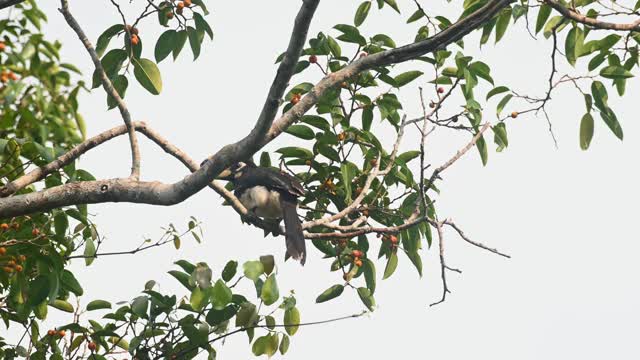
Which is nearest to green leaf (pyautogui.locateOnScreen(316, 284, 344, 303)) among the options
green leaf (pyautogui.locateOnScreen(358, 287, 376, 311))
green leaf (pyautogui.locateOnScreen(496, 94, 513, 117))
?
green leaf (pyautogui.locateOnScreen(358, 287, 376, 311))

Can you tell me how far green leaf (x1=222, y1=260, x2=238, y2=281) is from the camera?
460 cm

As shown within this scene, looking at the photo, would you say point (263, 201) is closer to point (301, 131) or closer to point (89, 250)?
point (301, 131)

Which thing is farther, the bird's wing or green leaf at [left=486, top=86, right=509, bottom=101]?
the bird's wing

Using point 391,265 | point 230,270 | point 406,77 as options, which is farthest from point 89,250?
point 406,77

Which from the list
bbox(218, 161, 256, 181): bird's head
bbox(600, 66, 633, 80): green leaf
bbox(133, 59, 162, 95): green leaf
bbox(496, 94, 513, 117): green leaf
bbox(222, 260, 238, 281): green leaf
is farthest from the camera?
bbox(218, 161, 256, 181): bird's head

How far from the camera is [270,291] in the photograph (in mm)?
4398

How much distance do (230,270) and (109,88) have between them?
1.16 metres

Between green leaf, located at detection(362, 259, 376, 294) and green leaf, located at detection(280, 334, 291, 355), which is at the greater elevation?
green leaf, located at detection(362, 259, 376, 294)

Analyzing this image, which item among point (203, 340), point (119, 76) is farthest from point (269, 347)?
point (119, 76)

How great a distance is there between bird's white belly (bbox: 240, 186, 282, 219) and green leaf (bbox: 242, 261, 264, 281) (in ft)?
5.40

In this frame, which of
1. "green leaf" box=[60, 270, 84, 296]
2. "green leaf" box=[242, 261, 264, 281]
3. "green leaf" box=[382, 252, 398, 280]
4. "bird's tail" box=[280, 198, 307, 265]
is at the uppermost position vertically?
"bird's tail" box=[280, 198, 307, 265]

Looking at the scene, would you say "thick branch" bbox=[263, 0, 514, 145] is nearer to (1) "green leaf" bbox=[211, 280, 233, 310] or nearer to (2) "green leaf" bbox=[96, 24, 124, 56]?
(1) "green leaf" bbox=[211, 280, 233, 310]

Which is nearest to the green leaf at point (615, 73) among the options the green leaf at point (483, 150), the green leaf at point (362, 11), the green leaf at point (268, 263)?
the green leaf at point (483, 150)

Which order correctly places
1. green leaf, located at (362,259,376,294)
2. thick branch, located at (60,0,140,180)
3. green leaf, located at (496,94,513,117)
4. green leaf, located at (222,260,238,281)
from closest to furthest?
1. thick branch, located at (60,0,140,180)
2. green leaf, located at (222,260,238,281)
3. green leaf, located at (496,94,513,117)
4. green leaf, located at (362,259,376,294)
